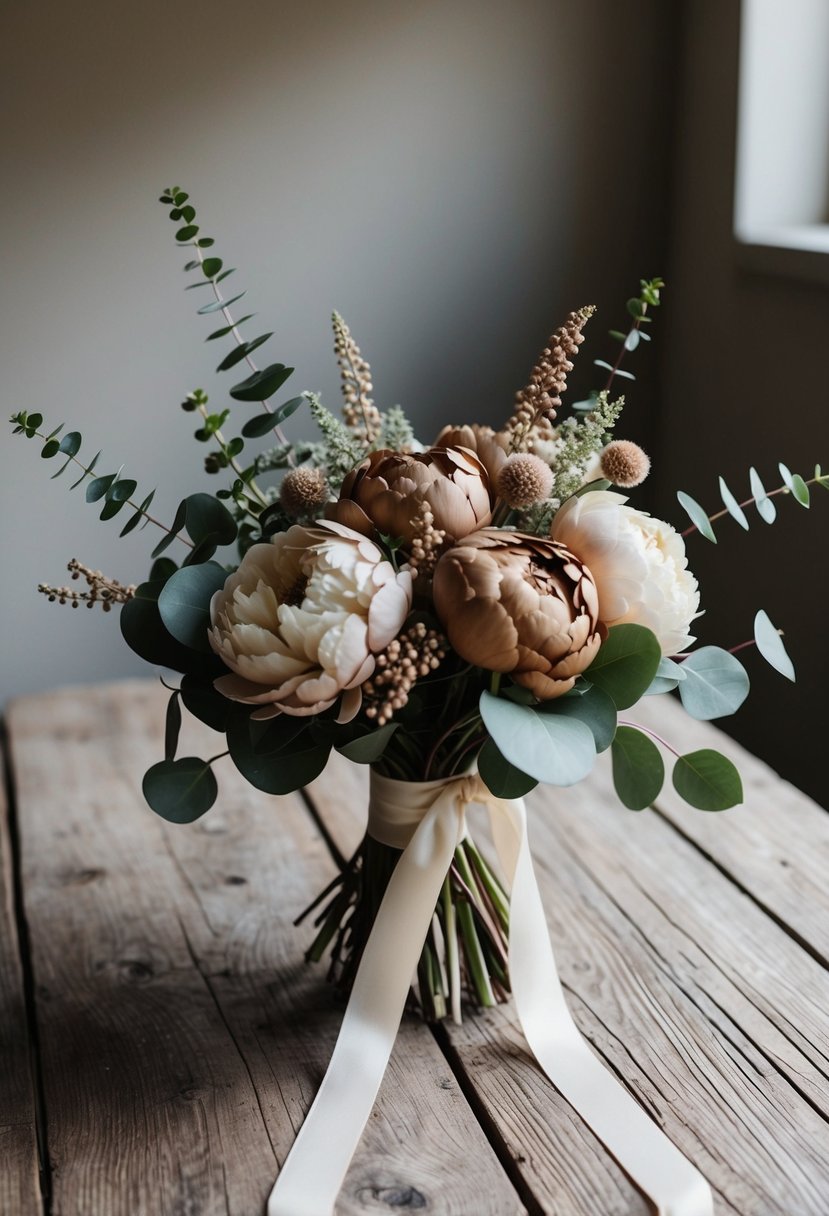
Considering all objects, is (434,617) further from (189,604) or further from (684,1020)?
(684,1020)

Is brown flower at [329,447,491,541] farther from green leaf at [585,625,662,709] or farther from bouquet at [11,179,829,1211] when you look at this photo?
green leaf at [585,625,662,709]

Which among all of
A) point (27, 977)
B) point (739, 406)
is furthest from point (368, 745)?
point (739, 406)

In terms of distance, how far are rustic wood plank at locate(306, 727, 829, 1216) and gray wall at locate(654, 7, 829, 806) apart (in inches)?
21.3

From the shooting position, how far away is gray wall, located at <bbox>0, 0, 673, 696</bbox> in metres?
1.67

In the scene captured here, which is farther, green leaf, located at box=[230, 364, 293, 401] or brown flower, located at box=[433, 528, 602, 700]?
green leaf, located at box=[230, 364, 293, 401]

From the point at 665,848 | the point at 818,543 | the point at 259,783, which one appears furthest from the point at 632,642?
the point at 818,543

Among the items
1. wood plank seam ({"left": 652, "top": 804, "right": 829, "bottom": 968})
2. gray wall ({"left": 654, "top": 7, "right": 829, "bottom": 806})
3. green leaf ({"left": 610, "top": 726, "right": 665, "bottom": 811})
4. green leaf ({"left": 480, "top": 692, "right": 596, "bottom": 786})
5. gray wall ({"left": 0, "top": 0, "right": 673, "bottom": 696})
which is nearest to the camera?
green leaf ({"left": 480, "top": 692, "right": 596, "bottom": 786})

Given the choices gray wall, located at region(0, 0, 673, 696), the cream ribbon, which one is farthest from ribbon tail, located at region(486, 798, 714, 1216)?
gray wall, located at region(0, 0, 673, 696)

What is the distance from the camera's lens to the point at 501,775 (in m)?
0.73

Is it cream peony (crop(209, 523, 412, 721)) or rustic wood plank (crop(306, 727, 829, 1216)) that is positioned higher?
cream peony (crop(209, 523, 412, 721))

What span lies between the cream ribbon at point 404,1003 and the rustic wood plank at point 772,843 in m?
0.26

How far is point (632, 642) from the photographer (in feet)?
2.42

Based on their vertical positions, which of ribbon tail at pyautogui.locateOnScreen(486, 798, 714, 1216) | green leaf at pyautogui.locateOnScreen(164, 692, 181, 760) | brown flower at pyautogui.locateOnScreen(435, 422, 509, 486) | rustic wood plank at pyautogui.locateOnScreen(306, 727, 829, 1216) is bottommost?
rustic wood plank at pyautogui.locateOnScreen(306, 727, 829, 1216)

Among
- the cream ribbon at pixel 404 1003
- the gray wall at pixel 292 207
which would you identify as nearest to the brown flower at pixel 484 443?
the cream ribbon at pixel 404 1003
